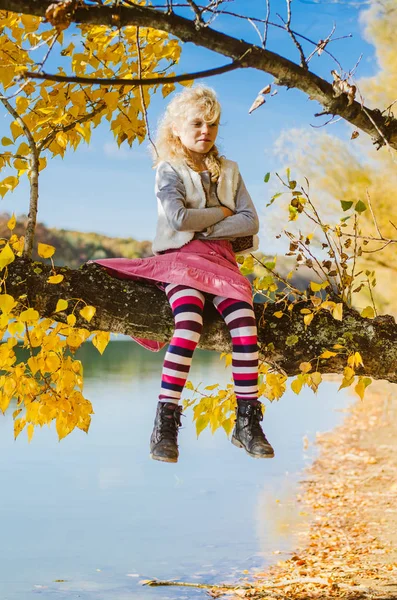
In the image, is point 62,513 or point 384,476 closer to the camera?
point 384,476

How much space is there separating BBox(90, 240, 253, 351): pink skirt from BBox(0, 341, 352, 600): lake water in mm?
1877

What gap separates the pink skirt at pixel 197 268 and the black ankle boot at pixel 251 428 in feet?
1.36

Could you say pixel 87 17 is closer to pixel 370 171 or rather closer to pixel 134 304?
pixel 134 304

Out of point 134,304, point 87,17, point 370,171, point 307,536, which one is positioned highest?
point 370,171

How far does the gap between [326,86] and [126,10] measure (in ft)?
3.22

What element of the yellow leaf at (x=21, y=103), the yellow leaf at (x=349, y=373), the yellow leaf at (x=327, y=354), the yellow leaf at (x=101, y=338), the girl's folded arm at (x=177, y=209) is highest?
the yellow leaf at (x=21, y=103)

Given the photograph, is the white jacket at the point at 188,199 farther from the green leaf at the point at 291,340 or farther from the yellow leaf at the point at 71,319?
the green leaf at the point at 291,340

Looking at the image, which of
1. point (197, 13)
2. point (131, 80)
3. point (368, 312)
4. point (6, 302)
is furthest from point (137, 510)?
point (131, 80)

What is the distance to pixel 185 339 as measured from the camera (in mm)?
2537

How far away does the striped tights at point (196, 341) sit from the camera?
99.1 inches

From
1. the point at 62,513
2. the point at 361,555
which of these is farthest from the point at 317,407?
the point at 361,555

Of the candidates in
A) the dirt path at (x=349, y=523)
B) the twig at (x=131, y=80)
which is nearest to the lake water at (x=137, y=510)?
the dirt path at (x=349, y=523)

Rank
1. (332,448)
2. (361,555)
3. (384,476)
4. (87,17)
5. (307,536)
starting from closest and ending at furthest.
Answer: (87,17), (361,555), (307,536), (384,476), (332,448)

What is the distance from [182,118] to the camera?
285cm
